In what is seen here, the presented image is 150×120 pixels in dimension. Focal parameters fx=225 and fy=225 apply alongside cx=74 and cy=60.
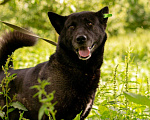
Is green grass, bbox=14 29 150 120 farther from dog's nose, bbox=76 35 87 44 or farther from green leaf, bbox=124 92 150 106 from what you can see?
green leaf, bbox=124 92 150 106

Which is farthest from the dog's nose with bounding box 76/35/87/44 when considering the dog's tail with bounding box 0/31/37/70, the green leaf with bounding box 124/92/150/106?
the green leaf with bounding box 124/92/150/106

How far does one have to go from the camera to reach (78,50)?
248 cm

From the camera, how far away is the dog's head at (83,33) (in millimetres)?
2375

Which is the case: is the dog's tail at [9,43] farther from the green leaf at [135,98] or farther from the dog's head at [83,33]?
the green leaf at [135,98]

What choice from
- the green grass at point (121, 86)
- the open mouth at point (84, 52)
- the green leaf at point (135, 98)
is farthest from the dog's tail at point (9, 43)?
the green leaf at point (135, 98)

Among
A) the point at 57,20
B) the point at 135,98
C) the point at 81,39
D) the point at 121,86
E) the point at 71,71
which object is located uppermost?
the point at 57,20

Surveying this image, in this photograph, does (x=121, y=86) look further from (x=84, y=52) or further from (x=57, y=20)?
(x=57, y=20)

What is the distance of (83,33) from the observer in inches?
93.2

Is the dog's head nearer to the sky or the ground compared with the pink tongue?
nearer to the sky

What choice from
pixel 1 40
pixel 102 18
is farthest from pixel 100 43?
pixel 1 40

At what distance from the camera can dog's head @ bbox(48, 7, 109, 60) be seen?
93.5 inches

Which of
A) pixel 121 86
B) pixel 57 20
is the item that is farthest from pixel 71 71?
pixel 121 86

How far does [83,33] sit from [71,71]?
432mm

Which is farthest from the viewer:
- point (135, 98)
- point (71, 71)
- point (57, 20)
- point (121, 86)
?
point (121, 86)
